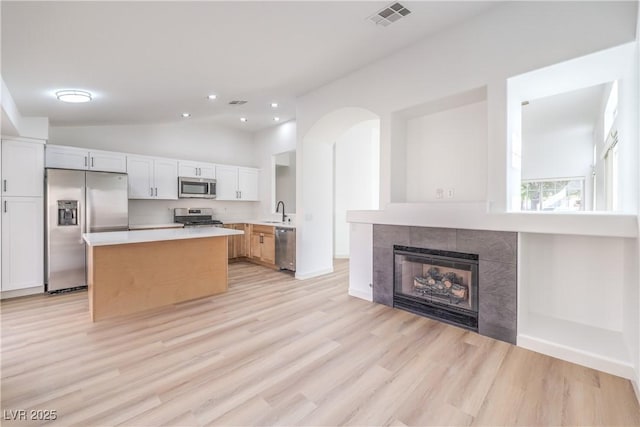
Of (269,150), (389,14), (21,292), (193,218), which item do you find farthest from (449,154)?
(21,292)

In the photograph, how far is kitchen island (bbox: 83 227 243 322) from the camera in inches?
123

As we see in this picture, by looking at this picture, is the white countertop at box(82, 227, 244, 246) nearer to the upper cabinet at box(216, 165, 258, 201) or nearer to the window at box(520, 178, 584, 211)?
the upper cabinet at box(216, 165, 258, 201)

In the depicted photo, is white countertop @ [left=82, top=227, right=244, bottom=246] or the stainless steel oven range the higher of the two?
the stainless steel oven range

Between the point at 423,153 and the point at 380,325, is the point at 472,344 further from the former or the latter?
the point at 423,153

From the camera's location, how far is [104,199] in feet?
14.3

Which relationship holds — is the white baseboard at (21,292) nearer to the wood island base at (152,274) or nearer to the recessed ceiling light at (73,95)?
the wood island base at (152,274)

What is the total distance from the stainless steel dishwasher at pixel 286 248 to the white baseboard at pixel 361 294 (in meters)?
1.38

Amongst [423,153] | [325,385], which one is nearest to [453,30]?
[423,153]

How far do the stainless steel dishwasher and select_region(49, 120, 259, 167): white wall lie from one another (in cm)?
261

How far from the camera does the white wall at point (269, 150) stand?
623cm

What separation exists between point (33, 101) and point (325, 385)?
4569mm

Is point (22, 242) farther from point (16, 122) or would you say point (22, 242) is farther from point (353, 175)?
point (353, 175)

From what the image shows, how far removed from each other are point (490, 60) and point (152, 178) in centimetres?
549

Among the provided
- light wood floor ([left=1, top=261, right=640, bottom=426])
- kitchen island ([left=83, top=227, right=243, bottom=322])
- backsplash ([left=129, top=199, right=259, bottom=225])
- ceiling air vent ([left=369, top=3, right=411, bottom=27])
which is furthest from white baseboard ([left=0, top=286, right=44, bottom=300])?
ceiling air vent ([left=369, top=3, right=411, bottom=27])
